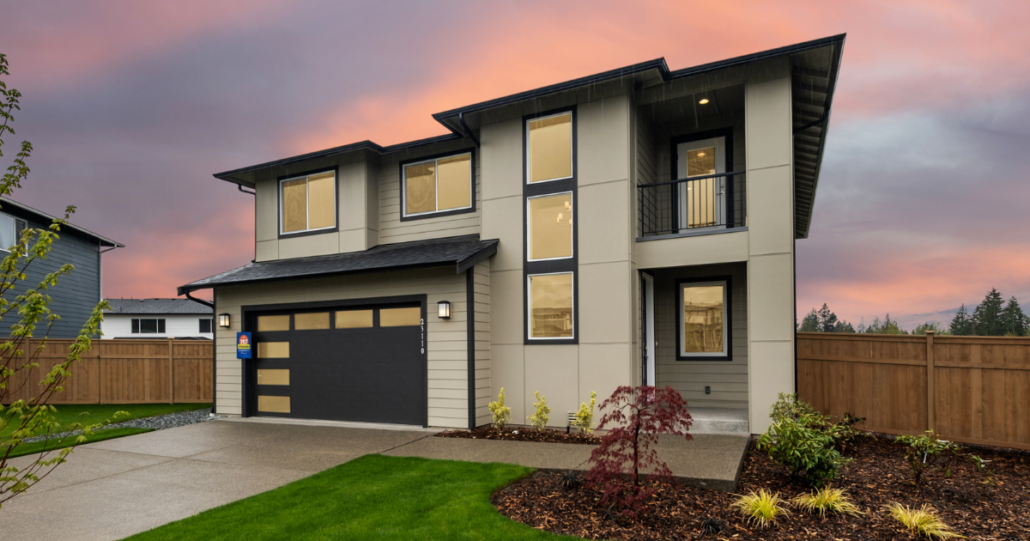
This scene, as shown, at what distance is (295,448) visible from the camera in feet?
25.5

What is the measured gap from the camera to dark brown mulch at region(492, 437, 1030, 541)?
443cm

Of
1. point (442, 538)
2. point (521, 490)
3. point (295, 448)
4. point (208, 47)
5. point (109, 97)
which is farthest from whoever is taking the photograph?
point (109, 97)

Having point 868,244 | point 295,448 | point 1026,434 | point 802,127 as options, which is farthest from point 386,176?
point 868,244

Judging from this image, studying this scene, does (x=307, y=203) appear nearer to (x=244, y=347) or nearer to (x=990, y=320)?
(x=244, y=347)

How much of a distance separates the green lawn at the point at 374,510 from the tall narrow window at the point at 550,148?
16.1 ft

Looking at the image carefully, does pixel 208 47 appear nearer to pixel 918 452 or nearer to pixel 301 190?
pixel 301 190

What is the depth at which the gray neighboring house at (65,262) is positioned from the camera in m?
16.5

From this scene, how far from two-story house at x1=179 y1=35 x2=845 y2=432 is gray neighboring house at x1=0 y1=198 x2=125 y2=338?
1024cm

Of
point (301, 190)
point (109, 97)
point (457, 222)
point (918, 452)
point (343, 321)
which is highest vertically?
point (109, 97)

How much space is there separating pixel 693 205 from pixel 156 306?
3440 centimetres

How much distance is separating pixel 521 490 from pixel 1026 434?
660cm

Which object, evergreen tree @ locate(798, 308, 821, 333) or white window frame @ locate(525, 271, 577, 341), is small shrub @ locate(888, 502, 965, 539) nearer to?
white window frame @ locate(525, 271, 577, 341)


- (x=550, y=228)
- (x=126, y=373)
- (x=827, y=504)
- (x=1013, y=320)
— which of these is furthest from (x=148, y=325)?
(x=1013, y=320)

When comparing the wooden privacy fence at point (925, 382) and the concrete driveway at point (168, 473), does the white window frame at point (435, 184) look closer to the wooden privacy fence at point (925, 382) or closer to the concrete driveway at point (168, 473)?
the concrete driveway at point (168, 473)
